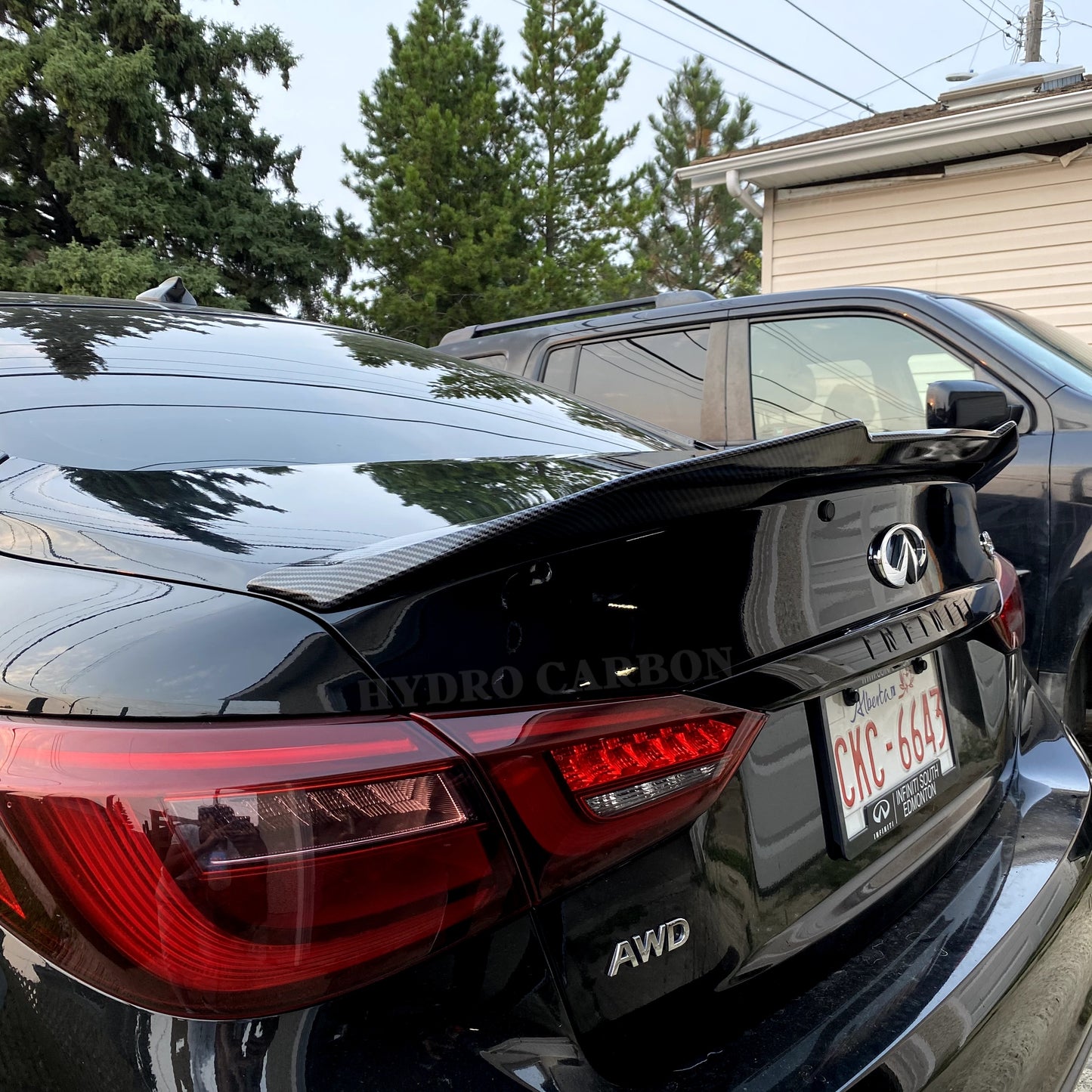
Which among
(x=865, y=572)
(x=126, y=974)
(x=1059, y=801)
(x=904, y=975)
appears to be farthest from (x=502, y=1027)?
(x=1059, y=801)

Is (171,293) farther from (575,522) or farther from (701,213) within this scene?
(701,213)

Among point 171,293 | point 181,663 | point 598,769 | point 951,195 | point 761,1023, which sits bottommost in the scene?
point 761,1023

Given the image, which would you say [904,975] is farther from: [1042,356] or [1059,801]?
[1042,356]

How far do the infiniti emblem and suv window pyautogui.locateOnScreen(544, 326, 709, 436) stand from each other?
9.02ft

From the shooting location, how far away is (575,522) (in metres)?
0.92

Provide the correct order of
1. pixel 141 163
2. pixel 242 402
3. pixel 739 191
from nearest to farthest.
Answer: pixel 242 402, pixel 739 191, pixel 141 163

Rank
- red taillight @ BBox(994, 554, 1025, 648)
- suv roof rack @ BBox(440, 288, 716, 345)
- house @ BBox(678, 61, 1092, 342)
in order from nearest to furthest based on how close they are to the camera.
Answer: red taillight @ BBox(994, 554, 1025, 648) < suv roof rack @ BBox(440, 288, 716, 345) < house @ BBox(678, 61, 1092, 342)

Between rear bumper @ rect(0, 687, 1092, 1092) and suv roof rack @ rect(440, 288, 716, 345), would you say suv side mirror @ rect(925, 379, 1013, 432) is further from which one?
suv roof rack @ rect(440, 288, 716, 345)

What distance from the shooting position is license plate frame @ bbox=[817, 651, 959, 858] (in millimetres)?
1202

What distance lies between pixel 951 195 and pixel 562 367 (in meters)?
5.73

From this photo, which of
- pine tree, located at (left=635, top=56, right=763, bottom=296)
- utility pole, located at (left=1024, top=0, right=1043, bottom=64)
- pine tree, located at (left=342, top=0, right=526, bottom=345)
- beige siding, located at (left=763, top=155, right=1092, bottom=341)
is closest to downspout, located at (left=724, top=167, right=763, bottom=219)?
beige siding, located at (left=763, top=155, right=1092, bottom=341)

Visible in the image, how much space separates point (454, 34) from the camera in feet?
78.1

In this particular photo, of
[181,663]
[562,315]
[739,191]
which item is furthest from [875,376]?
[739,191]

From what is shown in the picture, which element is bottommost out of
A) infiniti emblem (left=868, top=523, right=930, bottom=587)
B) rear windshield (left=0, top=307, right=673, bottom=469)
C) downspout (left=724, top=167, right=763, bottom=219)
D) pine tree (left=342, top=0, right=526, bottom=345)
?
infiniti emblem (left=868, top=523, right=930, bottom=587)
